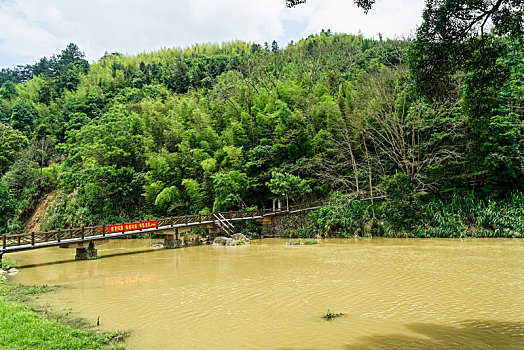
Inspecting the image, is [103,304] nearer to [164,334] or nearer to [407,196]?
[164,334]

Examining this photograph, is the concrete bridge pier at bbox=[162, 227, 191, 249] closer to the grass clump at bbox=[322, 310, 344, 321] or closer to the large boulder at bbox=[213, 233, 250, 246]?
the large boulder at bbox=[213, 233, 250, 246]

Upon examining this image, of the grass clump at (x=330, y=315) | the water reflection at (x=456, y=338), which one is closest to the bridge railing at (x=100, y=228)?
the grass clump at (x=330, y=315)

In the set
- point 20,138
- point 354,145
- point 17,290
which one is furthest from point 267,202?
point 20,138

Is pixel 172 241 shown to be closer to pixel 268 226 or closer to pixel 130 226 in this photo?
pixel 130 226

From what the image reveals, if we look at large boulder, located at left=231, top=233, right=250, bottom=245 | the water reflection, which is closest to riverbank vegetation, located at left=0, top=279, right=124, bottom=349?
the water reflection

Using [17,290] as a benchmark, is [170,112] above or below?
above

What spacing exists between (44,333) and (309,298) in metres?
4.62

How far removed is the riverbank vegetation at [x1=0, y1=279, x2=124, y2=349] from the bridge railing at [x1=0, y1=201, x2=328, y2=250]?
312 inches

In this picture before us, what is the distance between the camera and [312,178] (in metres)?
22.3

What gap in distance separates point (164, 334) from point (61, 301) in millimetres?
3686

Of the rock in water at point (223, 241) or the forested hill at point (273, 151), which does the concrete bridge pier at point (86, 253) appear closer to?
the rock in water at point (223, 241)

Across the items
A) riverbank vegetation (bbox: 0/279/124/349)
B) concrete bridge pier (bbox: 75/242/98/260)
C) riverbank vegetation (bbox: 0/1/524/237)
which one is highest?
→ riverbank vegetation (bbox: 0/1/524/237)

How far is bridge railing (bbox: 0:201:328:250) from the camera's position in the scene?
13609 mm

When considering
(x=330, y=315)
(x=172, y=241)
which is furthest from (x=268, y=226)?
(x=330, y=315)
